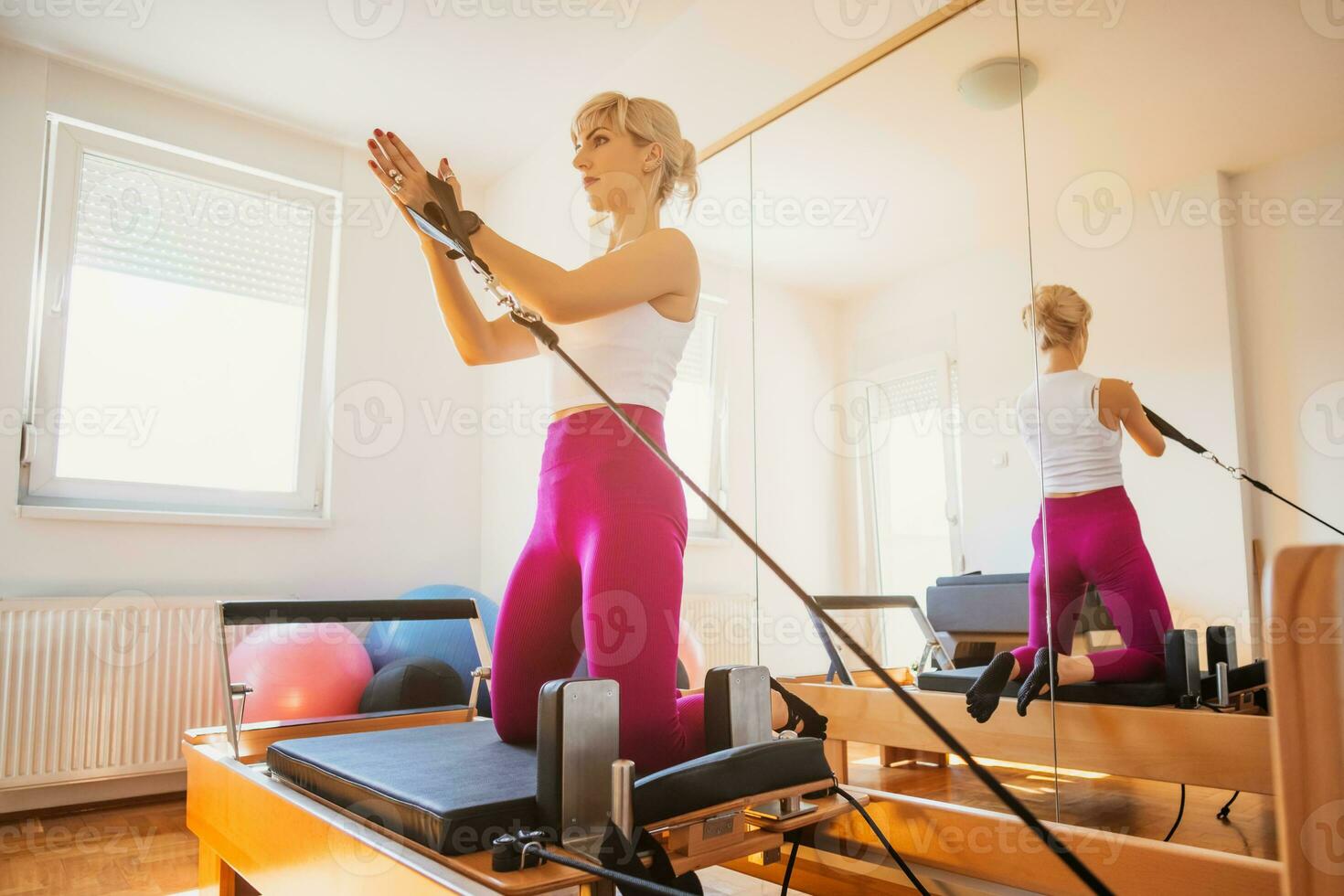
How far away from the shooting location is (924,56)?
2.16 meters

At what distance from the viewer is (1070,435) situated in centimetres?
177

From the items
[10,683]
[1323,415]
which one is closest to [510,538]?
[10,683]

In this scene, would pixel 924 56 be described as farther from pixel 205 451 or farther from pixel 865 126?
pixel 205 451

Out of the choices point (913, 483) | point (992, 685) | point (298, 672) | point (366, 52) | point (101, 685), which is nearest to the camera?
point (992, 685)

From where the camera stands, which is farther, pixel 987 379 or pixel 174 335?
pixel 174 335

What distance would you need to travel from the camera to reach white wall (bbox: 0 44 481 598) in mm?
2953

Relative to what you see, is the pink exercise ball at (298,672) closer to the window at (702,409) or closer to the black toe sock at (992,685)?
the window at (702,409)

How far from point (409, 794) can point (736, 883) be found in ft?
3.27

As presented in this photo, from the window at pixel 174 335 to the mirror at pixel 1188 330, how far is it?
2.94 metres

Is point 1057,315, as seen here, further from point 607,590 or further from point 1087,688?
point 607,590

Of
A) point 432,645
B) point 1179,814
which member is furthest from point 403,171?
point 432,645

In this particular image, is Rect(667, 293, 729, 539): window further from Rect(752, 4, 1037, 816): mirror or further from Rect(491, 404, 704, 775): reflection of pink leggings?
Rect(491, 404, 704, 775): reflection of pink leggings

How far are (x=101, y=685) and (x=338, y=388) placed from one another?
1.40 metres

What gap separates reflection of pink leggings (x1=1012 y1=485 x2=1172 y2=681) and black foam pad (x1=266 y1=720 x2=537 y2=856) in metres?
1.07
